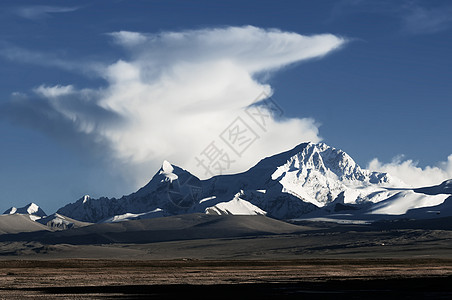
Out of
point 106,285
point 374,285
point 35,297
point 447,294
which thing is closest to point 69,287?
point 106,285

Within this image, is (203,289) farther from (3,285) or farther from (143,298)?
(3,285)

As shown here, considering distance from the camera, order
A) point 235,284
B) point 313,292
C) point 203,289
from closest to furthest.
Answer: point 313,292 → point 203,289 → point 235,284

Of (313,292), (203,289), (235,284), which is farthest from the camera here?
(235,284)

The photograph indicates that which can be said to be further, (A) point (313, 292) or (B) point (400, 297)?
(A) point (313, 292)

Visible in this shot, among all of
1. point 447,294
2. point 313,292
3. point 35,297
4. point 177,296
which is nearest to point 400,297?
point 447,294

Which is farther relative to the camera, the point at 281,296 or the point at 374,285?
the point at 374,285

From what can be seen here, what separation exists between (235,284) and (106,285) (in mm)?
16232

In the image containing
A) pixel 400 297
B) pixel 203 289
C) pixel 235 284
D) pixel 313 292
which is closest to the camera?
pixel 400 297

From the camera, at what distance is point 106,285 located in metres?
91.4

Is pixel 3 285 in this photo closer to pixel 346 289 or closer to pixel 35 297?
pixel 35 297

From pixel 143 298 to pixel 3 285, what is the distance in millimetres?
28472

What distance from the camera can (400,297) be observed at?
2795 inches

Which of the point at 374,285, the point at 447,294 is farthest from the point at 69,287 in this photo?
the point at 447,294

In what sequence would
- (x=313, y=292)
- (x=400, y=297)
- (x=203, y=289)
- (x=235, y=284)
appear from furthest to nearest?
Answer: (x=235, y=284), (x=203, y=289), (x=313, y=292), (x=400, y=297)
